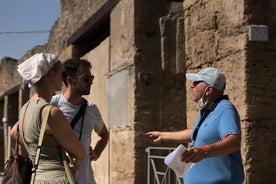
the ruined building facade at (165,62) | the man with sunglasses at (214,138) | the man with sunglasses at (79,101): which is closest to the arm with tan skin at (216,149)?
the man with sunglasses at (214,138)

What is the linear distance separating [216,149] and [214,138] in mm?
294

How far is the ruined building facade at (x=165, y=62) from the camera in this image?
4.48 m

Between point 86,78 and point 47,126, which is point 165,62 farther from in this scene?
point 47,126

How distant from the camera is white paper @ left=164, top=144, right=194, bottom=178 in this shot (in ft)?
9.44

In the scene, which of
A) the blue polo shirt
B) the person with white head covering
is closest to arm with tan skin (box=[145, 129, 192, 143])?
the blue polo shirt

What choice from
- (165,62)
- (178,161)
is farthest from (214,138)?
(165,62)

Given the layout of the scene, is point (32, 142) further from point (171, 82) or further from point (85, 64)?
point (171, 82)

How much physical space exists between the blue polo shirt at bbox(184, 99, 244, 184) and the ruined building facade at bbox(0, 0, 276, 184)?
4.12 ft

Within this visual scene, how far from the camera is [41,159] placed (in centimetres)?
281

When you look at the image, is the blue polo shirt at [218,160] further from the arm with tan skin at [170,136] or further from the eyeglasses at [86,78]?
the eyeglasses at [86,78]

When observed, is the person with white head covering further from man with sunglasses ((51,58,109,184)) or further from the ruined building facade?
the ruined building facade

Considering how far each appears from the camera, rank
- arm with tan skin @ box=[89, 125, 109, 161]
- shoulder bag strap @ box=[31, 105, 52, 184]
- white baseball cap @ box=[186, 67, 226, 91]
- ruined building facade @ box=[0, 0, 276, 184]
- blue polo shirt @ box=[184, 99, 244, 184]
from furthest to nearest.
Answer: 1. ruined building facade @ box=[0, 0, 276, 184]
2. arm with tan skin @ box=[89, 125, 109, 161]
3. white baseball cap @ box=[186, 67, 226, 91]
4. blue polo shirt @ box=[184, 99, 244, 184]
5. shoulder bag strap @ box=[31, 105, 52, 184]

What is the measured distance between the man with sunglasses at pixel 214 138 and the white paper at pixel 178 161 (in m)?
0.05

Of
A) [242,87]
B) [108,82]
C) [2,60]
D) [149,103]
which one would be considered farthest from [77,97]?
[2,60]
